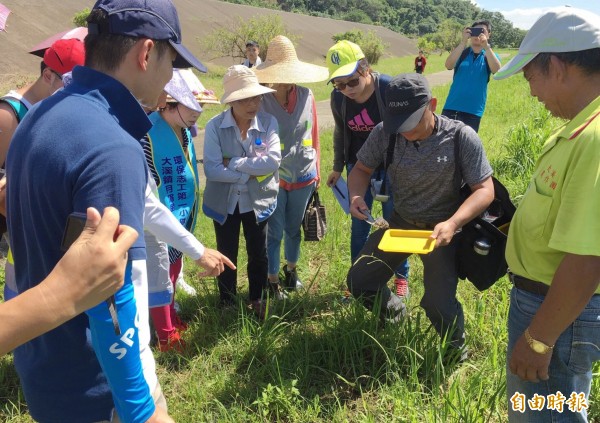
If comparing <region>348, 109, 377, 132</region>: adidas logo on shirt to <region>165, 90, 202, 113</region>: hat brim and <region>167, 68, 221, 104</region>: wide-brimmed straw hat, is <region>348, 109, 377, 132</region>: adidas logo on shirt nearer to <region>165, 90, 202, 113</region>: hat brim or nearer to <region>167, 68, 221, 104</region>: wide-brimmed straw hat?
<region>167, 68, 221, 104</region>: wide-brimmed straw hat

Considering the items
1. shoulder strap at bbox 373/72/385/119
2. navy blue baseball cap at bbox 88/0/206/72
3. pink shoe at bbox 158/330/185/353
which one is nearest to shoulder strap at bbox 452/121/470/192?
shoulder strap at bbox 373/72/385/119

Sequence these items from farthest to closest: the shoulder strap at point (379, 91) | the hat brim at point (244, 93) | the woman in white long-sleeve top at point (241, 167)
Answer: the shoulder strap at point (379, 91) → the woman in white long-sleeve top at point (241, 167) → the hat brim at point (244, 93)

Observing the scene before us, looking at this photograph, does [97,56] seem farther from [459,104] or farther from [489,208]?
[459,104]

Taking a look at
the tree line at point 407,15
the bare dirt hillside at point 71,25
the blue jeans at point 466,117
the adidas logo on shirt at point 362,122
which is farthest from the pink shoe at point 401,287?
the tree line at point 407,15

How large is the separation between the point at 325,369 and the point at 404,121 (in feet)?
4.25

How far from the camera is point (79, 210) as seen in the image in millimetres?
952

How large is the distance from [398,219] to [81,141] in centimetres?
189

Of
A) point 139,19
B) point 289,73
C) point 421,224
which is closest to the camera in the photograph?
point 139,19

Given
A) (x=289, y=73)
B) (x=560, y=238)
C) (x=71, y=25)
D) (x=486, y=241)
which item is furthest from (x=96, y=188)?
(x=71, y=25)

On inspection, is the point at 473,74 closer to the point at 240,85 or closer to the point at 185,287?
the point at 240,85

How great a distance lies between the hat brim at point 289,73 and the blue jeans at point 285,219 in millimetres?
725

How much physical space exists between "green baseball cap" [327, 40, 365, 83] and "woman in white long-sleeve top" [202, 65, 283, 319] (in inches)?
19.5

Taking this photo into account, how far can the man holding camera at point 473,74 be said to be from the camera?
16.3 ft

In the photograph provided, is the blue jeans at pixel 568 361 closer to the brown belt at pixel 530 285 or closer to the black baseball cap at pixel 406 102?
the brown belt at pixel 530 285
